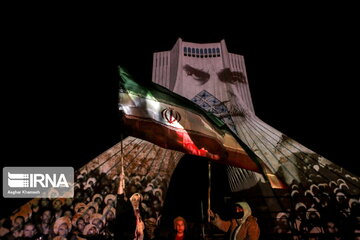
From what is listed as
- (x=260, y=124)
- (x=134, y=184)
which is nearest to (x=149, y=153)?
(x=134, y=184)

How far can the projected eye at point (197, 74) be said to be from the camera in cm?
1330

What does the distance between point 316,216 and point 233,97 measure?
6.43m

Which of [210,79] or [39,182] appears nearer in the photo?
[39,182]

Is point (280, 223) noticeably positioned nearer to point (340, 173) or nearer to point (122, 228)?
point (340, 173)

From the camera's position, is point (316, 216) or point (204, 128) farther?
point (316, 216)

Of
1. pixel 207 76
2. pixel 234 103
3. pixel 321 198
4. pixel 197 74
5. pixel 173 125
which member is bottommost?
pixel 321 198

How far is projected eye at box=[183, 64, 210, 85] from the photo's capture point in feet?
Result: 43.6

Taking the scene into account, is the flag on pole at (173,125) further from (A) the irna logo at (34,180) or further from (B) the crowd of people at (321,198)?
(A) the irna logo at (34,180)

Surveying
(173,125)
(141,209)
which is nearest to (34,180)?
(141,209)

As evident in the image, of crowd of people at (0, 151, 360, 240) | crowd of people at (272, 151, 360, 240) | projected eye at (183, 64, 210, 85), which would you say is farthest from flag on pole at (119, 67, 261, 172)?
projected eye at (183, 64, 210, 85)

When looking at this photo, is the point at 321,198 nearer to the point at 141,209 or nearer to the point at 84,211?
the point at 141,209

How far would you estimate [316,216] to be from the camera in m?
7.58

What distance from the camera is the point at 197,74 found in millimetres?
13430

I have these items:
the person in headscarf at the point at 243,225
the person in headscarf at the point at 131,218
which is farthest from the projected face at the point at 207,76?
the person in headscarf at the point at 243,225
